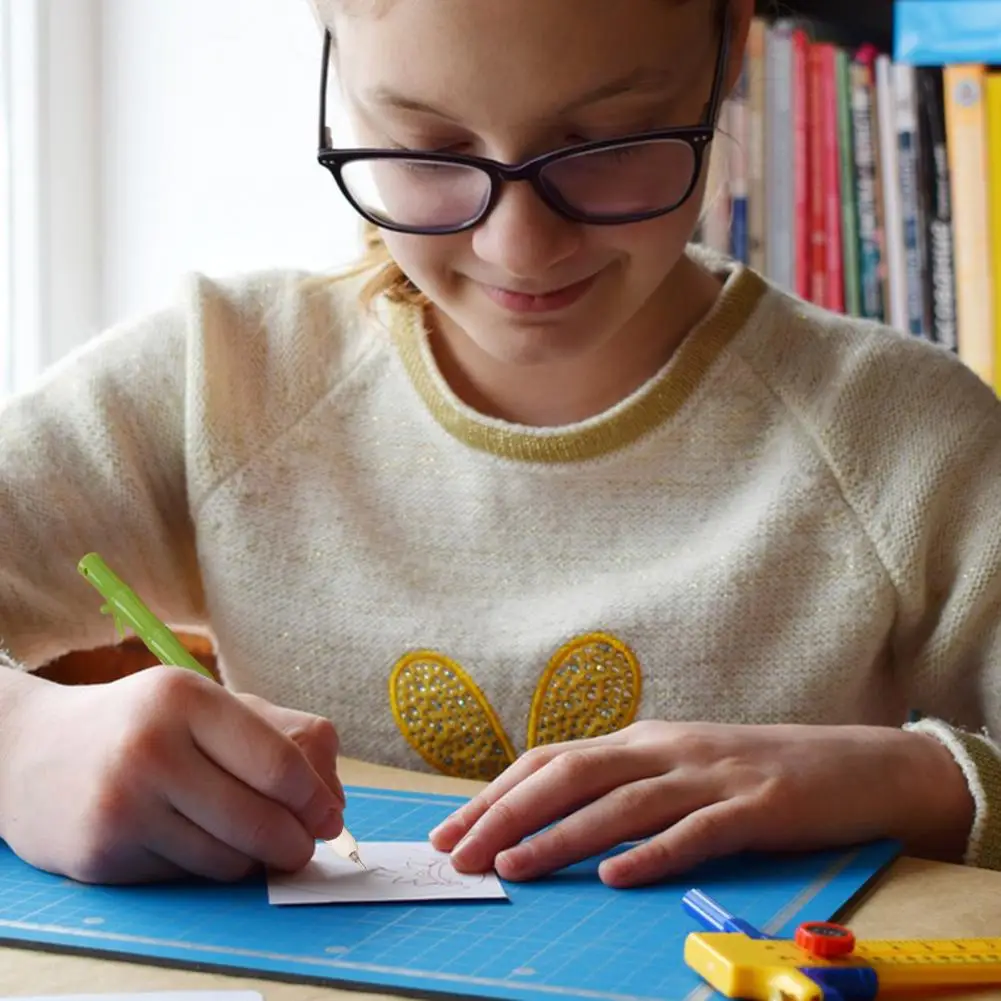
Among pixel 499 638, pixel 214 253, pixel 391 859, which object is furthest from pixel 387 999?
pixel 214 253

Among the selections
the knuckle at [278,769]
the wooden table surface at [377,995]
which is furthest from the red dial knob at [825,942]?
the knuckle at [278,769]

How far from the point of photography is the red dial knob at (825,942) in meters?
0.66

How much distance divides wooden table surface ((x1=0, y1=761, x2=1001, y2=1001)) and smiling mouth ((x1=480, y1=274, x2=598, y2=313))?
0.30 m

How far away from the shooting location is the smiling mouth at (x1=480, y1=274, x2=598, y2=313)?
3.31ft

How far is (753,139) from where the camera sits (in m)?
1.96

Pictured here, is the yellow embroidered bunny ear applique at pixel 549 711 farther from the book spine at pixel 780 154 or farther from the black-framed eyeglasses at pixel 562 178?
the book spine at pixel 780 154

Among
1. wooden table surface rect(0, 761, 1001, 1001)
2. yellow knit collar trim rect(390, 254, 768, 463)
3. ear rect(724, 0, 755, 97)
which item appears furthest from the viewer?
yellow knit collar trim rect(390, 254, 768, 463)

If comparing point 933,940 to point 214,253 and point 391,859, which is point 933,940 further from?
point 214,253

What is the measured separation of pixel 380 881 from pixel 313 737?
11cm


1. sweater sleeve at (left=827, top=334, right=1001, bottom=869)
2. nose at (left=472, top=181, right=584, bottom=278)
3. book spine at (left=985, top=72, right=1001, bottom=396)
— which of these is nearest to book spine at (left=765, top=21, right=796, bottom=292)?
book spine at (left=985, top=72, right=1001, bottom=396)

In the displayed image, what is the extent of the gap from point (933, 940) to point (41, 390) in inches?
30.3

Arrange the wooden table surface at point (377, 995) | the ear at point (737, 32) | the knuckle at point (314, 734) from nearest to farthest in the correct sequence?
the wooden table surface at point (377, 995)
the knuckle at point (314, 734)
the ear at point (737, 32)

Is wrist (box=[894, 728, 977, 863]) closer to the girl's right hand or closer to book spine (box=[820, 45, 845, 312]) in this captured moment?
the girl's right hand

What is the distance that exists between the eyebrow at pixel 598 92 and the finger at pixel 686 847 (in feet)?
1.31
